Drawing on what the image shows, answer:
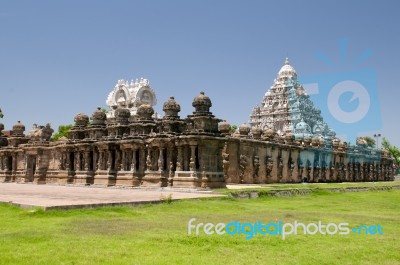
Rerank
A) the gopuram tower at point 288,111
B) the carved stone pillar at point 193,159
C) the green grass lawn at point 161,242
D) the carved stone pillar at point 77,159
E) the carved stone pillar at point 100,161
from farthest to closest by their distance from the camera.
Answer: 1. the gopuram tower at point 288,111
2. the carved stone pillar at point 77,159
3. the carved stone pillar at point 100,161
4. the carved stone pillar at point 193,159
5. the green grass lawn at point 161,242

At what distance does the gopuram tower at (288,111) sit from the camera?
239 ft

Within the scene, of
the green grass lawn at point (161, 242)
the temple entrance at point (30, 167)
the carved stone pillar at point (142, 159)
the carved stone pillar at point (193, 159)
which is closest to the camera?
the green grass lawn at point (161, 242)

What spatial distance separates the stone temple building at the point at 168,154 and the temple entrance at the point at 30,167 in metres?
0.09

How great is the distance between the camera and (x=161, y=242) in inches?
396

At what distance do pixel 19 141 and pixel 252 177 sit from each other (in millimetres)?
24606

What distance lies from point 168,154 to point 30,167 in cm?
1975

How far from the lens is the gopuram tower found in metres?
72.8

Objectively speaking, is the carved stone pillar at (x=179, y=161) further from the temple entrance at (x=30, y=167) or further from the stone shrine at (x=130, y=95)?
the stone shrine at (x=130, y=95)

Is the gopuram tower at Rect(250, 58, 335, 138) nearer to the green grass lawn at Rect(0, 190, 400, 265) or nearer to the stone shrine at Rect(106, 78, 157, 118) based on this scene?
the stone shrine at Rect(106, 78, 157, 118)

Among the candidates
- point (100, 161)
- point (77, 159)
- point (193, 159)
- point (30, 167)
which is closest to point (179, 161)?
point (193, 159)

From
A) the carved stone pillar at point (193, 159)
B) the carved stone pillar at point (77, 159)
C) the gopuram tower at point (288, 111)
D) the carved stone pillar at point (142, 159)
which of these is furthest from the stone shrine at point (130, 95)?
the carved stone pillar at point (193, 159)

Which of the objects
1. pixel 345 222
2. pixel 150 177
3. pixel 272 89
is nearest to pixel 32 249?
pixel 345 222

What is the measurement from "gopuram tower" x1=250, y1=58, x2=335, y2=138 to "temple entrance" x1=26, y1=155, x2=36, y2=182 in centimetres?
3954

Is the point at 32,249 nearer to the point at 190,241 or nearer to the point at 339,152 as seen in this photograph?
the point at 190,241
